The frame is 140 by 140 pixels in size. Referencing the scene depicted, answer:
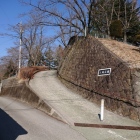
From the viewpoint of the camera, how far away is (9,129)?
8.06 m

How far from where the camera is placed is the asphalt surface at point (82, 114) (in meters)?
7.89

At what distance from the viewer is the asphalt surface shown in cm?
789

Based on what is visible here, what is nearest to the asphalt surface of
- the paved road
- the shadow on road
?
the paved road

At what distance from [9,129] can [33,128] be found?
2.73 feet

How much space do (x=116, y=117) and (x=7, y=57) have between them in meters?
43.8

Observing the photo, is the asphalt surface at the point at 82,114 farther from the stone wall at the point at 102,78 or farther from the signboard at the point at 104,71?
the signboard at the point at 104,71

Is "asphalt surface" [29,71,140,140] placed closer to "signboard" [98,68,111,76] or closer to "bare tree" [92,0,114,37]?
"signboard" [98,68,111,76]

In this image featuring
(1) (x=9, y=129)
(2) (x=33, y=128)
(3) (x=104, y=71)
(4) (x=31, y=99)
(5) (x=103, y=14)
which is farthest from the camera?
(5) (x=103, y=14)

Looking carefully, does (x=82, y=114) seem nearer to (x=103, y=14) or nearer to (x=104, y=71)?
(x=104, y=71)

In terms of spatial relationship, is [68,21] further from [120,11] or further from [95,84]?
[120,11]

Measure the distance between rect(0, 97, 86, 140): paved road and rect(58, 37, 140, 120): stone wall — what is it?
306cm

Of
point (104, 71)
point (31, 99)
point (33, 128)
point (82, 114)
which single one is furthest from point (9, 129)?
point (104, 71)

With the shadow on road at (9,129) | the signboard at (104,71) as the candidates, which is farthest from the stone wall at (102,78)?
the shadow on road at (9,129)

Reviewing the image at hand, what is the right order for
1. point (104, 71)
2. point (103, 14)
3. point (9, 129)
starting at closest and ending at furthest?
1. point (9, 129)
2. point (104, 71)
3. point (103, 14)
